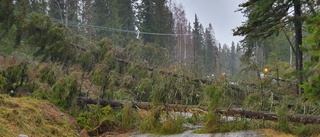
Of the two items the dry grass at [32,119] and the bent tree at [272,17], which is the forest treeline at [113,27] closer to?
the bent tree at [272,17]

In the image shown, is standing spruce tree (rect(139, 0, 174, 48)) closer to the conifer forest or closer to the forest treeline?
the forest treeline

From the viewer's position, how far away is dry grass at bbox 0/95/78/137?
440 cm

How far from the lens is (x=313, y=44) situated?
15.8ft

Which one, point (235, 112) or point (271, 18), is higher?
point (271, 18)

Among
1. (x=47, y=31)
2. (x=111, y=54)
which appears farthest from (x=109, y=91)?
(x=47, y=31)

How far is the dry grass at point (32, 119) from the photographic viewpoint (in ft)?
14.4

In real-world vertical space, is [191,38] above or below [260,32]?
above

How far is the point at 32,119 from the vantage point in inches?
198

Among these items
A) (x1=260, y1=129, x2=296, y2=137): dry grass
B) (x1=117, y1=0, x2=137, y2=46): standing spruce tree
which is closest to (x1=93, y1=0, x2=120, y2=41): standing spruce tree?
(x1=117, y1=0, x2=137, y2=46): standing spruce tree

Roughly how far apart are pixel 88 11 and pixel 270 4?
78.6 feet

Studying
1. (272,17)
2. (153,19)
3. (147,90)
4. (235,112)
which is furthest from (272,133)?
(153,19)

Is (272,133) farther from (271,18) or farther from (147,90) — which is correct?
(271,18)

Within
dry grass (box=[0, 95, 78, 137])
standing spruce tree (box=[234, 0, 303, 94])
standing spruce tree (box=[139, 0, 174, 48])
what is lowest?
dry grass (box=[0, 95, 78, 137])

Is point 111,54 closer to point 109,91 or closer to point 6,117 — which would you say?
point 109,91
